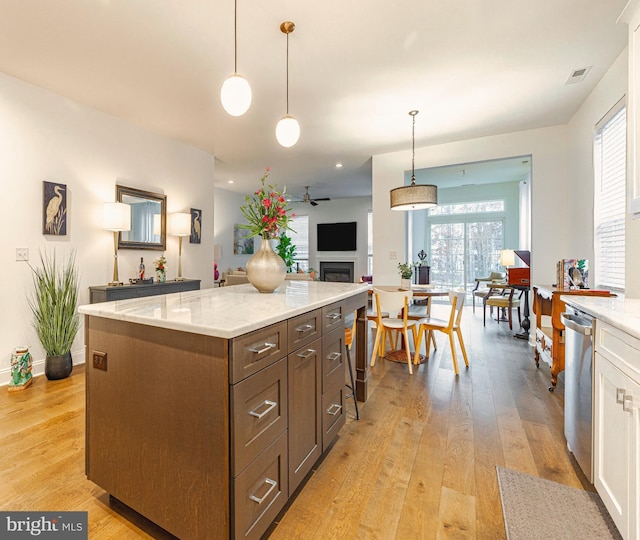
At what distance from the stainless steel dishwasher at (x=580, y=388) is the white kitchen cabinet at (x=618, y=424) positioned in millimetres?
64

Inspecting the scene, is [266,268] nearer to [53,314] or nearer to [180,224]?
[53,314]

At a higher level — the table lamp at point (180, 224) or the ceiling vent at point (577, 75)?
the ceiling vent at point (577, 75)

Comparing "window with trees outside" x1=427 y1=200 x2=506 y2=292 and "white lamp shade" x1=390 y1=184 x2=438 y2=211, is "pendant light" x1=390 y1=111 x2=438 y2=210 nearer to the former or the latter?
"white lamp shade" x1=390 y1=184 x2=438 y2=211

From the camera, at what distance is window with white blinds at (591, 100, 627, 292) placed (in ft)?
8.70

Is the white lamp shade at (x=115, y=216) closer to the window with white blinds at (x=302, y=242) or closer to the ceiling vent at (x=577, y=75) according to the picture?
the ceiling vent at (x=577, y=75)

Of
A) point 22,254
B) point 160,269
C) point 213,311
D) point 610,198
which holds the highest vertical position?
point 610,198

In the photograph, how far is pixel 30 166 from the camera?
115 inches

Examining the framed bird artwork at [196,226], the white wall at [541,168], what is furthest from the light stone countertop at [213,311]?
the white wall at [541,168]

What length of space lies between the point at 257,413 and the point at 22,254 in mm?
3145

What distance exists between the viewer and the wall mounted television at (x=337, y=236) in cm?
866

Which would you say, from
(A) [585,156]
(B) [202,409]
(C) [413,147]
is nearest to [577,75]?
(A) [585,156]

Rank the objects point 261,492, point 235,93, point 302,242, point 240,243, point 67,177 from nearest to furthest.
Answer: point 261,492, point 235,93, point 67,177, point 240,243, point 302,242

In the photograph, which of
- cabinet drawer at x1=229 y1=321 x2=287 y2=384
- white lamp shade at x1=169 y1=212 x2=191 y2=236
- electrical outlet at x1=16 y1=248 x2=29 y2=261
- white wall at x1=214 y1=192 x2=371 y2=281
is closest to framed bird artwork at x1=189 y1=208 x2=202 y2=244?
white lamp shade at x1=169 y1=212 x2=191 y2=236

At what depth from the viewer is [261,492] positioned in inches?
46.3
